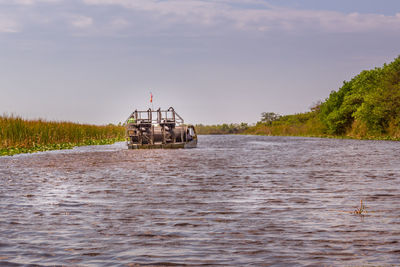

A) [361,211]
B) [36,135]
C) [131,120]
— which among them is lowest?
[361,211]

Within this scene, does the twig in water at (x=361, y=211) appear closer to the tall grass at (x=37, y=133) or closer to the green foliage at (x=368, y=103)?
the tall grass at (x=37, y=133)

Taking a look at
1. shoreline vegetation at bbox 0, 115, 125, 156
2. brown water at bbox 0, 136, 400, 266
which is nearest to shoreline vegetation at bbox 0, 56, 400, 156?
shoreline vegetation at bbox 0, 115, 125, 156

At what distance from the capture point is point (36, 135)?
1628 inches

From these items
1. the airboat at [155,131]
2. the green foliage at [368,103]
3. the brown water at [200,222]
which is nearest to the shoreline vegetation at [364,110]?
the green foliage at [368,103]

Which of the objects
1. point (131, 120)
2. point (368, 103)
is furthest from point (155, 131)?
point (368, 103)

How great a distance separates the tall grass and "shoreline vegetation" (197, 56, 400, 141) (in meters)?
36.5

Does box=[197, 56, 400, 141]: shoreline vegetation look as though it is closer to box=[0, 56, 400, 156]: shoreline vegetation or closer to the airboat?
box=[0, 56, 400, 156]: shoreline vegetation

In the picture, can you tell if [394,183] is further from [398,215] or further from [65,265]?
[65,265]

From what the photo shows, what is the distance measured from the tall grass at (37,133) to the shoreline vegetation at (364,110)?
36482mm

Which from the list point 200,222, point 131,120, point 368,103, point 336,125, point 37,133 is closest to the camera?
point 200,222

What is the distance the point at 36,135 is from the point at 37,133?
485mm

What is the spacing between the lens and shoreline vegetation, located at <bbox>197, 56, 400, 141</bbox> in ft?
214

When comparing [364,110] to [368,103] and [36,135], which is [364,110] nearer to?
[368,103]

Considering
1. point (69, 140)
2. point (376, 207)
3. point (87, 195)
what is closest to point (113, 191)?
point (87, 195)
